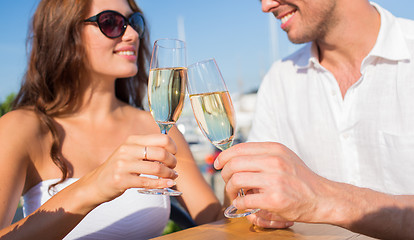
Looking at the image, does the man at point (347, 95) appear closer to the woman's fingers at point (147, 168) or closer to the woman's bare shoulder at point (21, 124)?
the woman's fingers at point (147, 168)

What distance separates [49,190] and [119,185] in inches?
38.9

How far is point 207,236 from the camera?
4.77 feet

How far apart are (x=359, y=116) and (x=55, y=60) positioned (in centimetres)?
222

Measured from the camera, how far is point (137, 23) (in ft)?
8.87

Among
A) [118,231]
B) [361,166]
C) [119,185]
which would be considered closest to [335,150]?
[361,166]

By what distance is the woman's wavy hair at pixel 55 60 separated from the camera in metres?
2.46

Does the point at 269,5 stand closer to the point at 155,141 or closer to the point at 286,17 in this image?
the point at 286,17

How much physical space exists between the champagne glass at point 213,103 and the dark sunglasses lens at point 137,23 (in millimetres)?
1391

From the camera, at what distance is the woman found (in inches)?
82.7

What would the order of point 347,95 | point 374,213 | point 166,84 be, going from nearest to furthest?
point 374,213 → point 166,84 → point 347,95

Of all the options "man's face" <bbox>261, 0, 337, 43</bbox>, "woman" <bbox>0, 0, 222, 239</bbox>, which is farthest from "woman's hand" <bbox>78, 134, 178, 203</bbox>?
"man's face" <bbox>261, 0, 337, 43</bbox>

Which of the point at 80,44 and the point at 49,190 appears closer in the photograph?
the point at 49,190

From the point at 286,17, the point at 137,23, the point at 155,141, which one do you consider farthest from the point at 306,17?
the point at 155,141

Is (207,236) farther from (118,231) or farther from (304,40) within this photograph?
(304,40)
